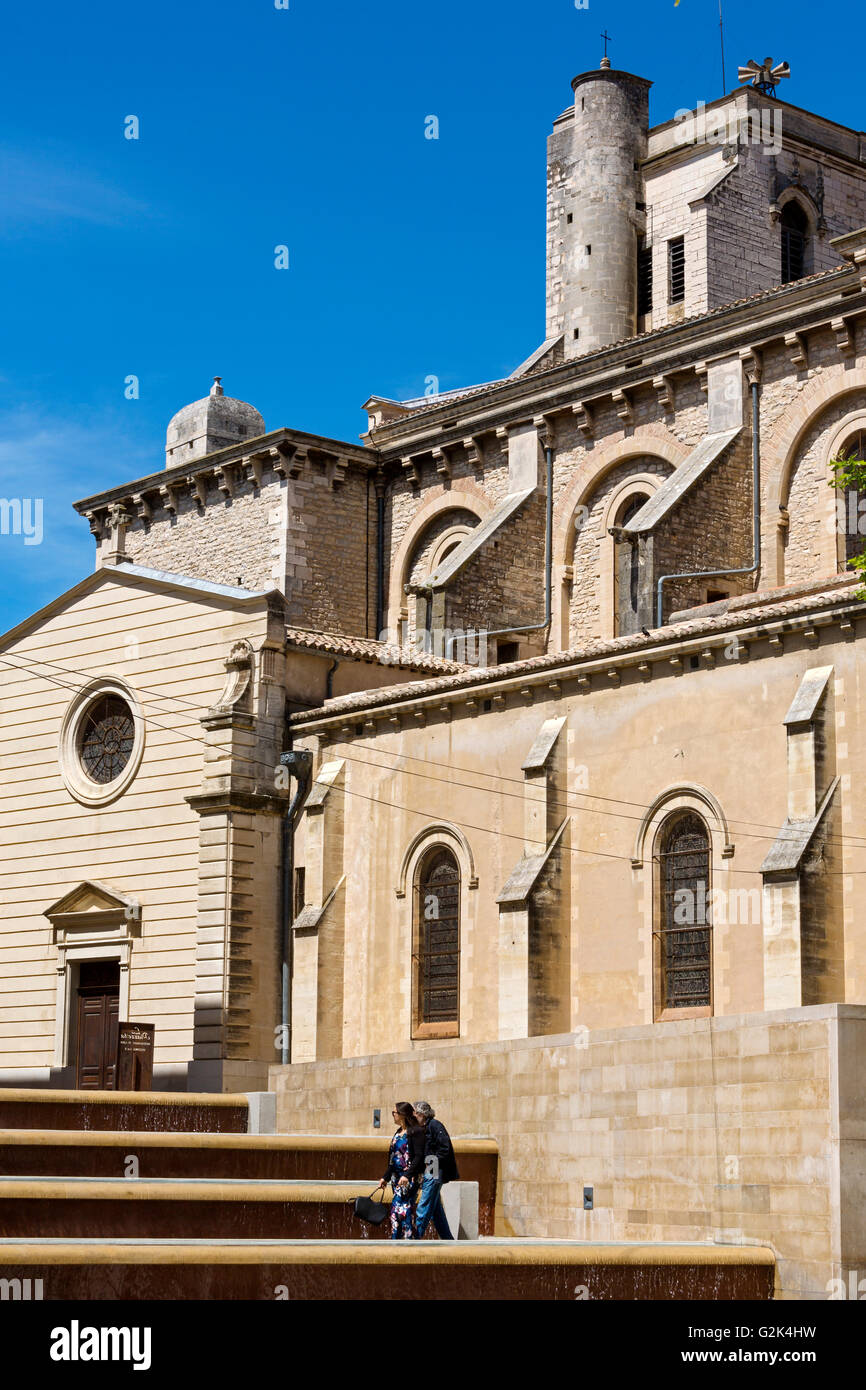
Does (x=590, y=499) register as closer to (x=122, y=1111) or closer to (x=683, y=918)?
(x=683, y=918)

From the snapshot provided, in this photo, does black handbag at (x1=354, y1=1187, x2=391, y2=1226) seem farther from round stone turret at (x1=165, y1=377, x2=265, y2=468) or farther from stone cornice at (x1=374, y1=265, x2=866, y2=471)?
round stone turret at (x1=165, y1=377, x2=265, y2=468)

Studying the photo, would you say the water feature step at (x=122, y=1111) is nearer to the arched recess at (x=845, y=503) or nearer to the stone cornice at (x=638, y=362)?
the arched recess at (x=845, y=503)

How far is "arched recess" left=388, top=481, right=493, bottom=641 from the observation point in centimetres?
4091

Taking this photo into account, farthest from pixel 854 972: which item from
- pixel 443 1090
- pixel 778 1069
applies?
pixel 778 1069

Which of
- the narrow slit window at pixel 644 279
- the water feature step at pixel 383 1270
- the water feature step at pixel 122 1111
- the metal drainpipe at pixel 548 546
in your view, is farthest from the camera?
the narrow slit window at pixel 644 279

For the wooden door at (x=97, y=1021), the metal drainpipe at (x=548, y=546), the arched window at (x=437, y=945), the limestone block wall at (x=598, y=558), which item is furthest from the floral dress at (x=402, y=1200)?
the metal drainpipe at (x=548, y=546)

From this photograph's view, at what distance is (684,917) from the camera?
89.4ft

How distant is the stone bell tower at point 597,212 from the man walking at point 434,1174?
116ft

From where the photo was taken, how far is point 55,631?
37938 mm

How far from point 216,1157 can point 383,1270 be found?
639 centimetres

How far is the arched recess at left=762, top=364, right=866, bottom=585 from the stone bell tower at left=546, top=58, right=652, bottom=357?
1665cm

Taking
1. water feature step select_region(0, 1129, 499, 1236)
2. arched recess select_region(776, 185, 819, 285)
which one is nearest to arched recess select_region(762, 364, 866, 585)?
water feature step select_region(0, 1129, 499, 1236)

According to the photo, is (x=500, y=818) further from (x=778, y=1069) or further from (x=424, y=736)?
(x=778, y=1069)

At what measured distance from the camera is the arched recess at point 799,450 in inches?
1328
